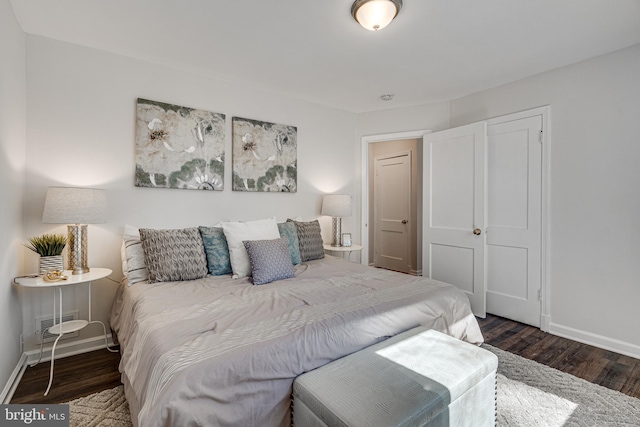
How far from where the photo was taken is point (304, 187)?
3646 mm

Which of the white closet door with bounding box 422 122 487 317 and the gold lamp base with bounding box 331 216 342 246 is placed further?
the gold lamp base with bounding box 331 216 342 246

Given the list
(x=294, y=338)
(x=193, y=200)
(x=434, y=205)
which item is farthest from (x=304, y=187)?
(x=294, y=338)

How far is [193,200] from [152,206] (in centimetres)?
35

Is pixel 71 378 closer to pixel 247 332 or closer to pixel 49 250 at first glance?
pixel 49 250

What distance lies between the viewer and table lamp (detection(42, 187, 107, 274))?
202 cm

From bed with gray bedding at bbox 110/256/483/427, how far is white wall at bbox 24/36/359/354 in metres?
0.57

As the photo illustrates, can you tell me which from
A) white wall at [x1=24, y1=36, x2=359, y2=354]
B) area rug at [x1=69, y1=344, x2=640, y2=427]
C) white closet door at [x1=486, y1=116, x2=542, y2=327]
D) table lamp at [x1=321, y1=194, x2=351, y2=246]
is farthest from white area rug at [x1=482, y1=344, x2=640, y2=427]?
white wall at [x1=24, y1=36, x2=359, y2=354]

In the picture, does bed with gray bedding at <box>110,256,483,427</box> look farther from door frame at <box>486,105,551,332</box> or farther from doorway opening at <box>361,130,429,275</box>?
doorway opening at <box>361,130,429,275</box>

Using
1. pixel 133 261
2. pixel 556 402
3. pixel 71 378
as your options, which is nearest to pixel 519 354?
pixel 556 402

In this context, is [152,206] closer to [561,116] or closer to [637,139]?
[561,116]

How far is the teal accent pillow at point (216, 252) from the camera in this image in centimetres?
243

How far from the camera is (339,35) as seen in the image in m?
2.25

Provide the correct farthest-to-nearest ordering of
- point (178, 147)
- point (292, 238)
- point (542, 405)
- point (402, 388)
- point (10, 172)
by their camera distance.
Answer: point (292, 238), point (178, 147), point (10, 172), point (542, 405), point (402, 388)

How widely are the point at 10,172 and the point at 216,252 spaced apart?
4.54ft
